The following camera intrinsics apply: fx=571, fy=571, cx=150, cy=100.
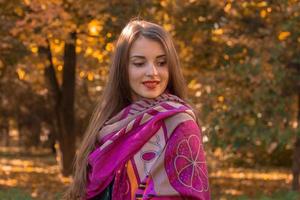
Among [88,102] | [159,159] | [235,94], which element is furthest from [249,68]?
[88,102]

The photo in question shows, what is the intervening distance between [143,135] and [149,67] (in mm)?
254

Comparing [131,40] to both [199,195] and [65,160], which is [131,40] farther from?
[65,160]

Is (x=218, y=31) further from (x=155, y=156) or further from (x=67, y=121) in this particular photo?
(x=155, y=156)

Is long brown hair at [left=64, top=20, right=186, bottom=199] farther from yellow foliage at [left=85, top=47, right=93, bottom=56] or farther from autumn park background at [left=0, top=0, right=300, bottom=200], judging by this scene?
yellow foliage at [left=85, top=47, right=93, bottom=56]

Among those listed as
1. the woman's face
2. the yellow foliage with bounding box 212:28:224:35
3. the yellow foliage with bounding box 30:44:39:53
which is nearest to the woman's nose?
the woman's face

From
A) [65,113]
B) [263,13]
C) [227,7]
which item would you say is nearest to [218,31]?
[227,7]

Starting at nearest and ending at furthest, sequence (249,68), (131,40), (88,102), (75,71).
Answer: (131,40), (249,68), (75,71), (88,102)

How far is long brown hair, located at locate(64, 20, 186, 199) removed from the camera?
1959 millimetres

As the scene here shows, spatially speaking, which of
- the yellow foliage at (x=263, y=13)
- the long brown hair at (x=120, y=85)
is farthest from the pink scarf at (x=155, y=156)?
the yellow foliage at (x=263, y=13)

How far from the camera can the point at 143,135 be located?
180cm

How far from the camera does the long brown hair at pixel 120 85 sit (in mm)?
1959

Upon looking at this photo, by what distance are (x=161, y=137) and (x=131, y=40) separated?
1.23ft

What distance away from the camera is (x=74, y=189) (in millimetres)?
2029

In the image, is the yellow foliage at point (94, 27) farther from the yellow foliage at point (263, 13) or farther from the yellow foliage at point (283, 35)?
the yellow foliage at point (283, 35)
